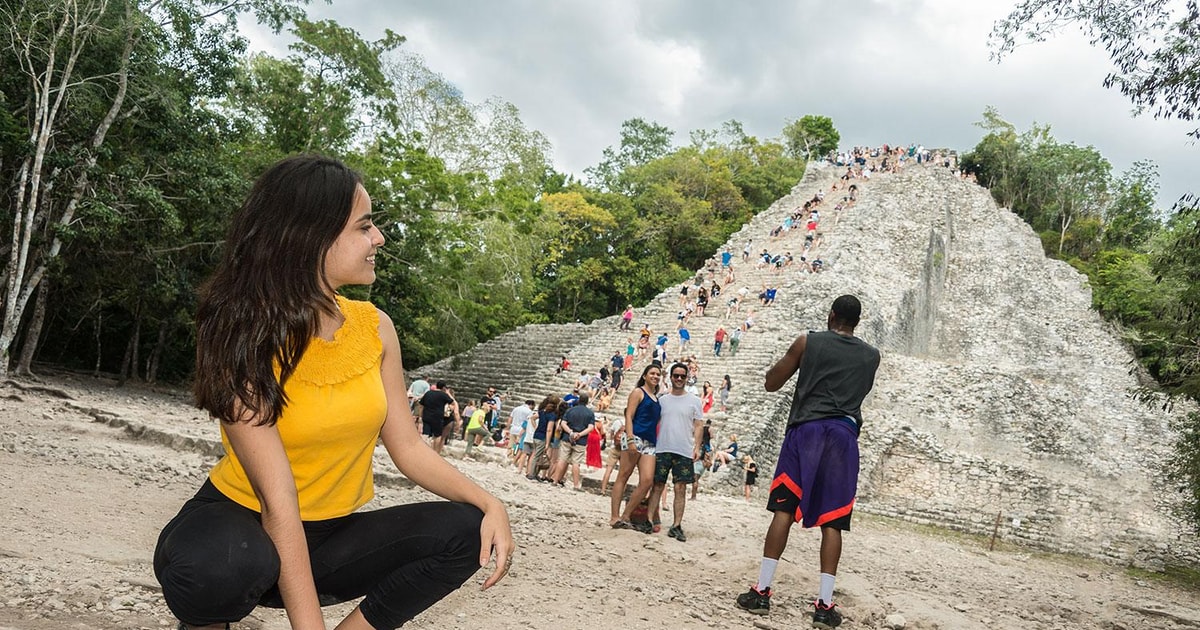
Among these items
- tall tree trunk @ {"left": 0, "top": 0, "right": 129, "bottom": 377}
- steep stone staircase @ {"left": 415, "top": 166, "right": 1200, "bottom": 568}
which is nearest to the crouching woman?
steep stone staircase @ {"left": 415, "top": 166, "right": 1200, "bottom": 568}

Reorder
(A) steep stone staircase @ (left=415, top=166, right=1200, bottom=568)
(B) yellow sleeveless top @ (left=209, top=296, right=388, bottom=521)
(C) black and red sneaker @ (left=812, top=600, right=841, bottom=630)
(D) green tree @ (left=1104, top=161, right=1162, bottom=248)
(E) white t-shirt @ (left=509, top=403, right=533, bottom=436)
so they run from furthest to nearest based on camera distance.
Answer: (D) green tree @ (left=1104, top=161, right=1162, bottom=248) → (A) steep stone staircase @ (left=415, top=166, right=1200, bottom=568) → (E) white t-shirt @ (left=509, top=403, right=533, bottom=436) → (C) black and red sneaker @ (left=812, top=600, right=841, bottom=630) → (B) yellow sleeveless top @ (left=209, top=296, right=388, bottom=521)

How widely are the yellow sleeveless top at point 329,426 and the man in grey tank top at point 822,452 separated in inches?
116

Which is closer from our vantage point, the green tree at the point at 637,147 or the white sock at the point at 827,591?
the white sock at the point at 827,591

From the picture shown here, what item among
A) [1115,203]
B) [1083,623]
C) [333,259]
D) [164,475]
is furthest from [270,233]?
[1115,203]

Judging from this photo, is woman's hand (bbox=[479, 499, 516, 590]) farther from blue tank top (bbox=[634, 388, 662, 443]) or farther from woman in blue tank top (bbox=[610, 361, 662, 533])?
blue tank top (bbox=[634, 388, 662, 443])

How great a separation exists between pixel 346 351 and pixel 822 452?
3.28 meters

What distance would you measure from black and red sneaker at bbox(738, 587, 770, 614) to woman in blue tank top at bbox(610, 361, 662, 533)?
2.38 metres

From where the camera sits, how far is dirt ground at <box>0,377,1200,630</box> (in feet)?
11.4

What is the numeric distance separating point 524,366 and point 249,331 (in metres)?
22.1

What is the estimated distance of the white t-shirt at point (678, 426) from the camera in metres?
7.07

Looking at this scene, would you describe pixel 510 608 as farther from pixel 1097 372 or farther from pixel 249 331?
pixel 1097 372

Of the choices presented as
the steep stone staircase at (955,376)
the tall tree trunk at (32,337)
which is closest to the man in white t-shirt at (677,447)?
the steep stone staircase at (955,376)

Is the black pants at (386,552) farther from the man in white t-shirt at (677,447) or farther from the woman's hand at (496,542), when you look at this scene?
the man in white t-shirt at (677,447)

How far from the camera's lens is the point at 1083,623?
614cm
